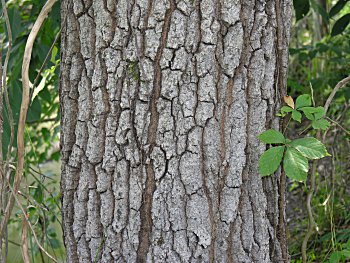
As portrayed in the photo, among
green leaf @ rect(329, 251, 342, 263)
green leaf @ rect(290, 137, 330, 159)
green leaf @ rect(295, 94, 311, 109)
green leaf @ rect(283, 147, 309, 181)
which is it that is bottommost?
green leaf @ rect(329, 251, 342, 263)

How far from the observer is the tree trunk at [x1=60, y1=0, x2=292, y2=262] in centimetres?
A: 168

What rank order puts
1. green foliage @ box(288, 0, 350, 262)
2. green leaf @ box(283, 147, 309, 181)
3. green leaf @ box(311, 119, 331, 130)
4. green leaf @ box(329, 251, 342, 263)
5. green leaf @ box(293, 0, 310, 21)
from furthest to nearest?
1. green foliage @ box(288, 0, 350, 262)
2. green leaf @ box(293, 0, 310, 21)
3. green leaf @ box(329, 251, 342, 263)
4. green leaf @ box(311, 119, 331, 130)
5. green leaf @ box(283, 147, 309, 181)

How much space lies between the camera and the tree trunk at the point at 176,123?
168cm

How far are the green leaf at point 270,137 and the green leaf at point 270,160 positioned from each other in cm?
3

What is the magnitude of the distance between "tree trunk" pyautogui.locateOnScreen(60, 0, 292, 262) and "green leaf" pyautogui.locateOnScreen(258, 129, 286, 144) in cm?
5

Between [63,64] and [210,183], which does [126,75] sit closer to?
[63,64]

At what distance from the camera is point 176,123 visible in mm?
1685

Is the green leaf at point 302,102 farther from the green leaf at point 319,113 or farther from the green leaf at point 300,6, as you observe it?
the green leaf at point 300,6

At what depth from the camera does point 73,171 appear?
1812 millimetres

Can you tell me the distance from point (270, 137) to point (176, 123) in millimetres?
278

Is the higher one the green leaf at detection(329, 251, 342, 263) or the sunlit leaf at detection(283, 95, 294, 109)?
the sunlit leaf at detection(283, 95, 294, 109)

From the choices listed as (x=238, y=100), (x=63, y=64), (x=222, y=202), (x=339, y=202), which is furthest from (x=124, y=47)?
(x=339, y=202)

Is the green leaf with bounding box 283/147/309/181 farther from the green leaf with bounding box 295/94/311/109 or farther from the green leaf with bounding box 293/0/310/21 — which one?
the green leaf with bounding box 293/0/310/21

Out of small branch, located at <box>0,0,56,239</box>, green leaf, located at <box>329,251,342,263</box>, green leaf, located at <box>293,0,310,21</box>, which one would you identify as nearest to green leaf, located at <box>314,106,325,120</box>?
green leaf, located at <box>329,251,342,263</box>
